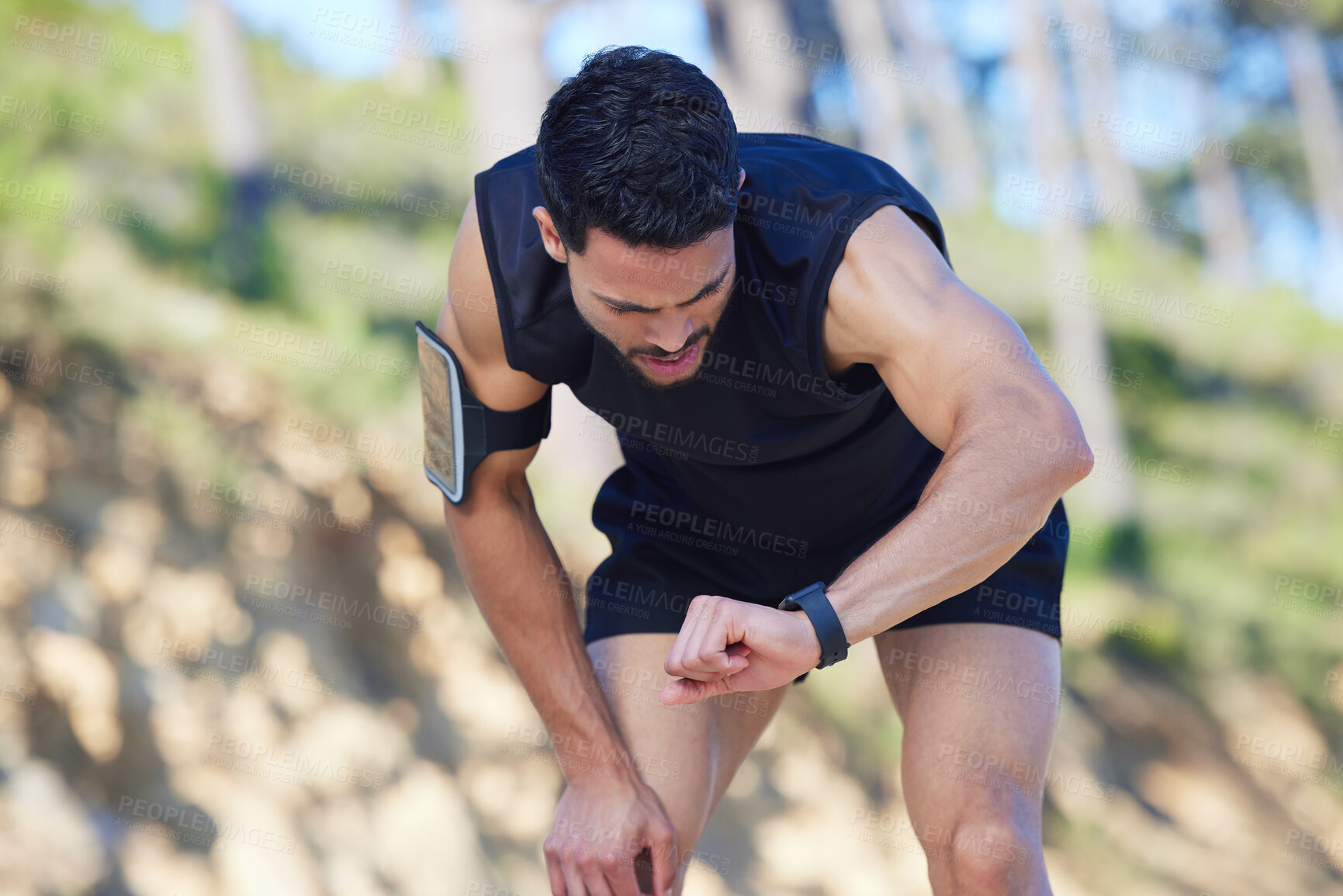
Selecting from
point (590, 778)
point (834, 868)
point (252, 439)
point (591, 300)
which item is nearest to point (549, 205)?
point (591, 300)

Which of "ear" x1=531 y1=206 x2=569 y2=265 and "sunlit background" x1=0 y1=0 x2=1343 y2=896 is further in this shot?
"sunlit background" x1=0 y1=0 x2=1343 y2=896

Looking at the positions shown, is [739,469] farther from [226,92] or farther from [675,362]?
[226,92]

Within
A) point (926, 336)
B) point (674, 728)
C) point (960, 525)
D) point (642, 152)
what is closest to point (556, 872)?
point (674, 728)

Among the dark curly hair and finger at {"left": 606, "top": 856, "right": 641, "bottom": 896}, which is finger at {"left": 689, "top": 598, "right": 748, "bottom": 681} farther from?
finger at {"left": 606, "top": 856, "right": 641, "bottom": 896}

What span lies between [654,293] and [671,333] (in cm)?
7

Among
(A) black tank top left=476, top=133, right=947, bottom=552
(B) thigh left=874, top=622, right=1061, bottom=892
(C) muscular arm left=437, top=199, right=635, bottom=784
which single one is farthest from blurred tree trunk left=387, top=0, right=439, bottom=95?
(B) thigh left=874, top=622, right=1061, bottom=892

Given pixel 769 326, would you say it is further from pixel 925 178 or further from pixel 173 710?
pixel 925 178

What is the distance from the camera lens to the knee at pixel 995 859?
1889 millimetres

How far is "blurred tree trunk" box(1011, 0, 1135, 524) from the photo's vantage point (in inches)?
379

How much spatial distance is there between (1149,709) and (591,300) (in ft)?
24.7

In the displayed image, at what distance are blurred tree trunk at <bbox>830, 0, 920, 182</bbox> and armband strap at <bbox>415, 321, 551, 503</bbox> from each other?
1009 centimetres

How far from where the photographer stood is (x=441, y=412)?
226cm

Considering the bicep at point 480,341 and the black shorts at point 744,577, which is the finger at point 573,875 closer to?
the black shorts at point 744,577

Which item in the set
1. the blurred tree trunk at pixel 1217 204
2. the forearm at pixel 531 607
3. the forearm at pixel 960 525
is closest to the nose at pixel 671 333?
the forearm at pixel 960 525
